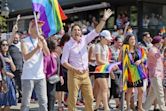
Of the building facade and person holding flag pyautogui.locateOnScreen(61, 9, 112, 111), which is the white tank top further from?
the building facade

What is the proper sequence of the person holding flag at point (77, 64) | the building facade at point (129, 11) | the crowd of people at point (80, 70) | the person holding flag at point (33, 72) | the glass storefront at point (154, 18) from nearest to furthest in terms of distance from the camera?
the person holding flag at point (33, 72)
the crowd of people at point (80, 70)
the person holding flag at point (77, 64)
the glass storefront at point (154, 18)
the building facade at point (129, 11)

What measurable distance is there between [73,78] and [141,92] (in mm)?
2621

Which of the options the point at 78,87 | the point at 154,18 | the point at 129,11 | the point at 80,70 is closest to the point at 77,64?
the point at 80,70

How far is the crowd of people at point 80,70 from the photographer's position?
812 centimetres

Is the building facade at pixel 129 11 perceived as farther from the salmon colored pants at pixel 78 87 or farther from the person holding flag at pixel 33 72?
the person holding flag at pixel 33 72

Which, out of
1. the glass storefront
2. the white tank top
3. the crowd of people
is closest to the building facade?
the glass storefront

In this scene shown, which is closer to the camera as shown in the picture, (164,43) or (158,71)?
(158,71)

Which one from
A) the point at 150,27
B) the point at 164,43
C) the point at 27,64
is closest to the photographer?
the point at 27,64

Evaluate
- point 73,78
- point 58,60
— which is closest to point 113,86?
point 58,60

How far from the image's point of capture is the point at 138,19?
21547 mm

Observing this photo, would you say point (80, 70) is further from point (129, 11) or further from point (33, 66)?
point (129, 11)

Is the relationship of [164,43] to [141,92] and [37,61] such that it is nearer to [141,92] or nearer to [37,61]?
[141,92]

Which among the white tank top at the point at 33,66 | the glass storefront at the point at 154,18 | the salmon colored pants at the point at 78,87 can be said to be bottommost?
the salmon colored pants at the point at 78,87

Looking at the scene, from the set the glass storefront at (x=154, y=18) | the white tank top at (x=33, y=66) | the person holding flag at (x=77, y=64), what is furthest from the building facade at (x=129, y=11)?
the white tank top at (x=33, y=66)
